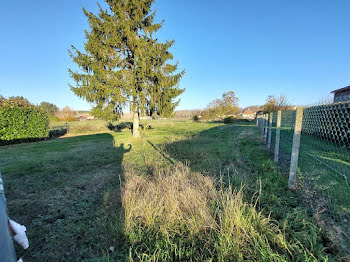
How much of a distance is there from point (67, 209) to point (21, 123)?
10.6 meters

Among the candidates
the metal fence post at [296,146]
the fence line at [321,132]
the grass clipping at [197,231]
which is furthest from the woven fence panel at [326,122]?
the grass clipping at [197,231]

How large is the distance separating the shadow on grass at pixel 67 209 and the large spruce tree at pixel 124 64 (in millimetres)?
6533

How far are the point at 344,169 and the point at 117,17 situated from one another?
13.4 metres

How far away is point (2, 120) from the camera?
9.05 m

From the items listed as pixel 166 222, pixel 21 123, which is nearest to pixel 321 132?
pixel 166 222

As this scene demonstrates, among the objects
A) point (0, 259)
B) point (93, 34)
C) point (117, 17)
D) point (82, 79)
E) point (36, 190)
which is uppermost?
point (117, 17)

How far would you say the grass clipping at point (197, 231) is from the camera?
181cm

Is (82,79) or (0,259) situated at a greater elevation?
(82,79)

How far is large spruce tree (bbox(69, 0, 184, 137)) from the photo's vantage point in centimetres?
1040

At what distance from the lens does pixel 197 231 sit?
2.14 metres

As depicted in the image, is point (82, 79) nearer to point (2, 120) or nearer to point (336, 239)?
point (2, 120)

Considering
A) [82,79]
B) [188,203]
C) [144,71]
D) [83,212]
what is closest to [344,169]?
[188,203]

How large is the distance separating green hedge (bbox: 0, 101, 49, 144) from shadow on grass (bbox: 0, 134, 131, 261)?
5528 millimetres

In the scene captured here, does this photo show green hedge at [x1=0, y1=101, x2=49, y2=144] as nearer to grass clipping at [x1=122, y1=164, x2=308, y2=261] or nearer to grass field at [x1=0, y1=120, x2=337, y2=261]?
grass field at [x1=0, y1=120, x2=337, y2=261]
